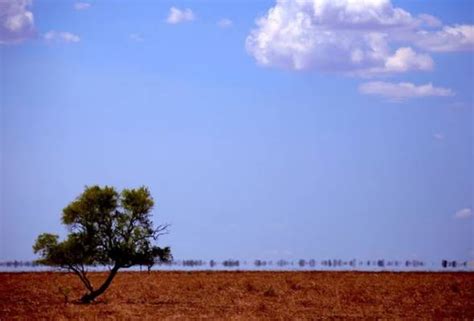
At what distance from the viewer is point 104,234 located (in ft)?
147

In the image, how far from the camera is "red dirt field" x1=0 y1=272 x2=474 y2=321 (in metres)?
38.4

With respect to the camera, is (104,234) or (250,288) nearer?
(104,234)

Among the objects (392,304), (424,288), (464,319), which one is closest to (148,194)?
(392,304)

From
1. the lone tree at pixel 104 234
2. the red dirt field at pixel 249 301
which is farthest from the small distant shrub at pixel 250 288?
the lone tree at pixel 104 234

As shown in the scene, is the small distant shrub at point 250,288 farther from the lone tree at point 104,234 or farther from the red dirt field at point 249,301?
the lone tree at point 104,234

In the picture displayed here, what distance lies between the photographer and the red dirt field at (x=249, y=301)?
38.4 m

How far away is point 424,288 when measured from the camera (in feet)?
184

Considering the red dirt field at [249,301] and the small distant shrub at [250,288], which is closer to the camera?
the red dirt field at [249,301]

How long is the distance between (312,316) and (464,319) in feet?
24.8

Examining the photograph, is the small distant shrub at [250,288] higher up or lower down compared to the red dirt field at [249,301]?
higher up

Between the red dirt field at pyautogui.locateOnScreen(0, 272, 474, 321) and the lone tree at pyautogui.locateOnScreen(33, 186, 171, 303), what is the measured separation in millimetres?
2750

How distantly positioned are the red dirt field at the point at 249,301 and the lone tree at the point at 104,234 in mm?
2750

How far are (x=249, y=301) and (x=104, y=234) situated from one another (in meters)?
9.86

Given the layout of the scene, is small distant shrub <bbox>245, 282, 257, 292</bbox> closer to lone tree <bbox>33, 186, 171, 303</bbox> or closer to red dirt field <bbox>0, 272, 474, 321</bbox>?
red dirt field <bbox>0, 272, 474, 321</bbox>
